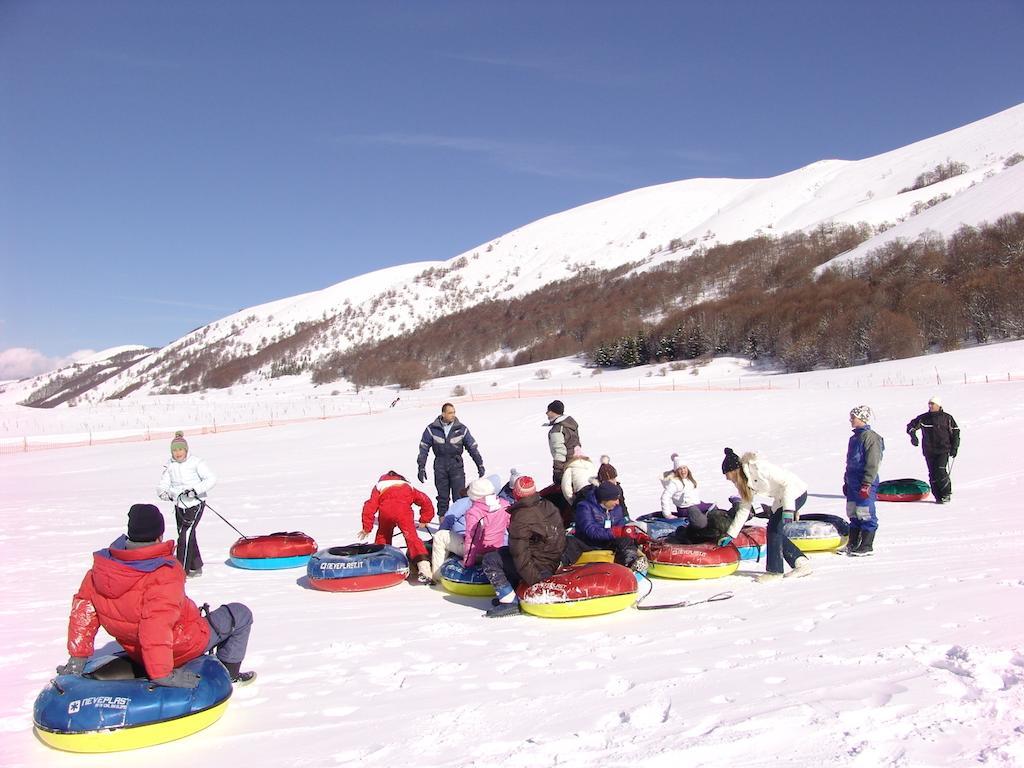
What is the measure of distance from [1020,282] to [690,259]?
51887 millimetres

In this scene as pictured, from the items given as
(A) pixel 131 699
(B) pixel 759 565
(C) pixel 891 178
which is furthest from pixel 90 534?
(C) pixel 891 178

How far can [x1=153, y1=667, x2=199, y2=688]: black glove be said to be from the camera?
4.33m

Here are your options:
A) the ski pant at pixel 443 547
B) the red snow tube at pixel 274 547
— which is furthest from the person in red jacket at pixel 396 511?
the red snow tube at pixel 274 547

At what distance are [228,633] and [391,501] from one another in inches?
142

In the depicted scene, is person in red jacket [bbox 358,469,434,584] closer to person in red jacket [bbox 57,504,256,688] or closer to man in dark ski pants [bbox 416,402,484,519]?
man in dark ski pants [bbox 416,402,484,519]

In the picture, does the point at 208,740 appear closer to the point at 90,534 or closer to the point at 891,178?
the point at 90,534

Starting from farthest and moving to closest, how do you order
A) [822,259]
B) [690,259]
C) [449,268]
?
[449,268] → [690,259] → [822,259]

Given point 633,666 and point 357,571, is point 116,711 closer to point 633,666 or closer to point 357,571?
point 633,666

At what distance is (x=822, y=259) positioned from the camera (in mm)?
76625

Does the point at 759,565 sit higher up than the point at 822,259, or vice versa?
the point at 822,259

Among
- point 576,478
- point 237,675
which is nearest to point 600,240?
point 576,478

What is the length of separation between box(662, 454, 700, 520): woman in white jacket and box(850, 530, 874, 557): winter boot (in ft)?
6.04

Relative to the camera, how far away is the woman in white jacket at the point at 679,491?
905 cm

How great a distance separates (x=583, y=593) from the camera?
637 cm
